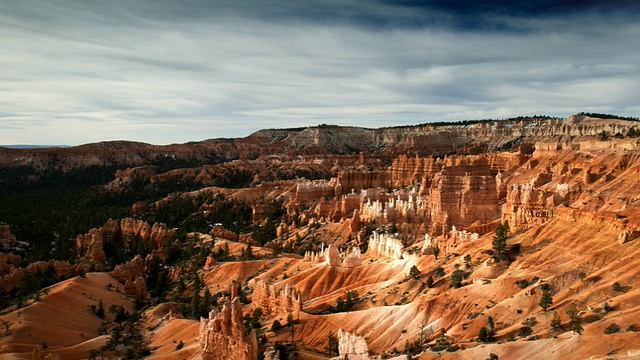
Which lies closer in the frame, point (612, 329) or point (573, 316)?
point (612, 329)

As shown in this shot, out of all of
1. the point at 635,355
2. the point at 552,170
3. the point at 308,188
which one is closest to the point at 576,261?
the point at 635,355

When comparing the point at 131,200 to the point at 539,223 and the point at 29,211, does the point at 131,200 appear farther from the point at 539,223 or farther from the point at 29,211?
the point at 539,223

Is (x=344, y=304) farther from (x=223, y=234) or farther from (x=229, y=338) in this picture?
(x=223, y=234)

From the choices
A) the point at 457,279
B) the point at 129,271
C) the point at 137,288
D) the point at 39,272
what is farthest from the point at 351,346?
the point at 39,272

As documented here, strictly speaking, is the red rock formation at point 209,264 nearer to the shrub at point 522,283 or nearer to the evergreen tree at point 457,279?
the evergreen tree at point 457,279

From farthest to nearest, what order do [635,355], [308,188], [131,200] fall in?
[131,200], [308,188], [635,355]

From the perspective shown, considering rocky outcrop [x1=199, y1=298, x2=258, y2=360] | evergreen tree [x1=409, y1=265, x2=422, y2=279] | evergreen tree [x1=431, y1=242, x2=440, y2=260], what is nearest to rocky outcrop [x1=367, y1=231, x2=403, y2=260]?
evergreen tree [x1=431, y1=242, x2=440, y2=260]

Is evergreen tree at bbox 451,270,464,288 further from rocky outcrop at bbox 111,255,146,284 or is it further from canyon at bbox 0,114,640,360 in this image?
rocky outcrop at bbox 111,255,146,284
